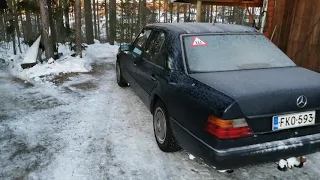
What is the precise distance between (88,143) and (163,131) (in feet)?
3.92

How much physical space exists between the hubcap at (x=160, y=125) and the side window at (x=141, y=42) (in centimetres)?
150

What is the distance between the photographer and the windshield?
3365 mm

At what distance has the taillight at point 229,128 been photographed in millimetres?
2398

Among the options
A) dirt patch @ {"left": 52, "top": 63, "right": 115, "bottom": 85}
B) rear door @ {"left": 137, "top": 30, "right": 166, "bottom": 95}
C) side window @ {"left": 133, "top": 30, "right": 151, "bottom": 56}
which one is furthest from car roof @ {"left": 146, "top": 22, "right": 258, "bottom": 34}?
dirt patch @ {"left": 52, "top": 63, "right": 115, "bottom": 85}

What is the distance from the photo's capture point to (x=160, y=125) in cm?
380

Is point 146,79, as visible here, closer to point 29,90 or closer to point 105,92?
point 105,92

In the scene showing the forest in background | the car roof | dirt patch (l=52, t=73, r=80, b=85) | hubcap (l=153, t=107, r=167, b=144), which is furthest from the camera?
the forest in background

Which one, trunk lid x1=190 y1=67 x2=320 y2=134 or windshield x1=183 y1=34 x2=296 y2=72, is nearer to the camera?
trunk lid x1=190 y1=67 x2=320 y2=134

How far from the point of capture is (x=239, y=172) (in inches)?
126

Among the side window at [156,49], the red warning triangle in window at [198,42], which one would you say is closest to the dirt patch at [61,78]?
the side window at [156,49]

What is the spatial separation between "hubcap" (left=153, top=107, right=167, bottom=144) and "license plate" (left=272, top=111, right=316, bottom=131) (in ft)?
4.93

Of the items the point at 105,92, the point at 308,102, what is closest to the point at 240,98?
the point at 308,102

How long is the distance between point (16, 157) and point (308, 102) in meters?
3.66

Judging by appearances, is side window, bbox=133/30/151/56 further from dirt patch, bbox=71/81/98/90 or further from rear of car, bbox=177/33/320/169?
dirt patch, bbox=71/81/98/90
